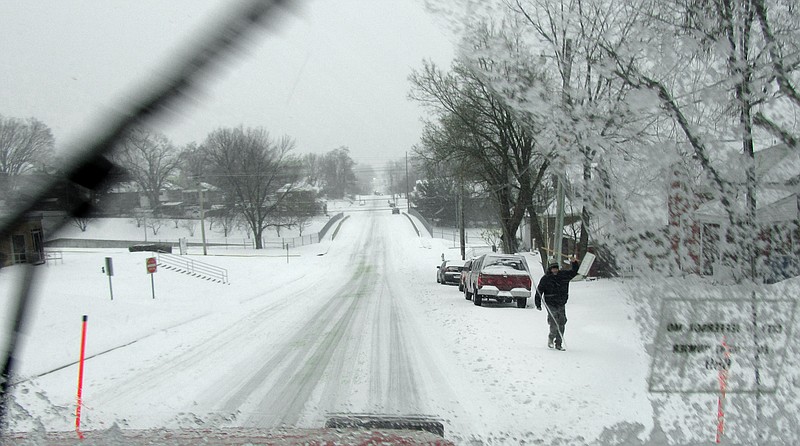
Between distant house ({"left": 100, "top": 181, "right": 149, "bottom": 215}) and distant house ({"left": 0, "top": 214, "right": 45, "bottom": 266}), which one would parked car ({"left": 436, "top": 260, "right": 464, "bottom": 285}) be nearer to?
distant house ({"left": 100, "top": 181, "right": 149, "bottom": 215})

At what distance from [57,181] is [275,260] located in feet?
125

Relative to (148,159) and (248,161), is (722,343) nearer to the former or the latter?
(148,159)

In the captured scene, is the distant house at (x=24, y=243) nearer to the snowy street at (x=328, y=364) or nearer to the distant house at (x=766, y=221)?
the snowy street at (x=328, y=364)

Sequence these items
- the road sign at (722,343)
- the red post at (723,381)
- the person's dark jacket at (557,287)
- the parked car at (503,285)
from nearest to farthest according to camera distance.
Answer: the road sign at (722,343)
the red post at (723,381)
the person's dark jacket at (557,287)
the parked car at (503,285)

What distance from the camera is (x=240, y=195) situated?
10.8 metres

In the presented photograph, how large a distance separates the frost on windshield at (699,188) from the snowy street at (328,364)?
662 mm

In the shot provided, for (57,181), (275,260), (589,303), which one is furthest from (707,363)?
(275,260)

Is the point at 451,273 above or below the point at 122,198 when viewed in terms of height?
below

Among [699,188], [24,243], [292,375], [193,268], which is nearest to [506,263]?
[292,375]

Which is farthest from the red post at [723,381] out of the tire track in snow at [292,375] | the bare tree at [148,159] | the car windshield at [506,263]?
the car windshield at [506,263]

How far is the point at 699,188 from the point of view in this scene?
335 centimetres

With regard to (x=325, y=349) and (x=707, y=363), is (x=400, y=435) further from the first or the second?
(x=325, y=349)

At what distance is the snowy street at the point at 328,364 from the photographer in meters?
4.80

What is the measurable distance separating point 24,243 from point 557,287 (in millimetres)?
6783
